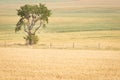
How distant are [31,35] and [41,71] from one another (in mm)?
35086

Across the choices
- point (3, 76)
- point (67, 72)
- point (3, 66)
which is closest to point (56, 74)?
point (67, 72)

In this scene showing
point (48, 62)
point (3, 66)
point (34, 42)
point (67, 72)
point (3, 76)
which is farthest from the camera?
point (34, 42)

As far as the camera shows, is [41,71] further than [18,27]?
No

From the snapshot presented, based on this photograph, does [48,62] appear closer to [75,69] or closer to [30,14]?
[75,69]

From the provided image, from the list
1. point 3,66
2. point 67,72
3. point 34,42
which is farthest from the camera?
point 34,42

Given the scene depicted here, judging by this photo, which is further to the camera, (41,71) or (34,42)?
(34,42)

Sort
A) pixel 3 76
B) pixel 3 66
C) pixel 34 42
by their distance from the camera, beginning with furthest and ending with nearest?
pixel 34 42
pixel 3 66
pixel 3 76

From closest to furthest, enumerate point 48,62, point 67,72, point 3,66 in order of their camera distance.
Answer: point 67,72, point 3,66, point 48,62

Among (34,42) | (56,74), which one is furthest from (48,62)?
(34,42)

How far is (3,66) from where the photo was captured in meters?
24.4

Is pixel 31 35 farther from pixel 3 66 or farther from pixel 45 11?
pixel 3 66

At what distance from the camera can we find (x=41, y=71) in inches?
887

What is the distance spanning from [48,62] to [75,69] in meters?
3.90

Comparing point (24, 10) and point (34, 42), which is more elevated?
point (24, 10)
